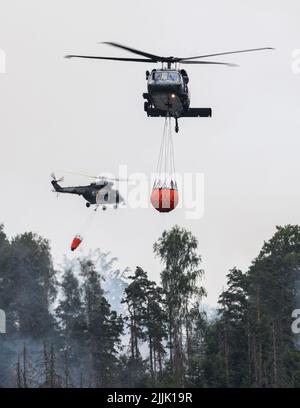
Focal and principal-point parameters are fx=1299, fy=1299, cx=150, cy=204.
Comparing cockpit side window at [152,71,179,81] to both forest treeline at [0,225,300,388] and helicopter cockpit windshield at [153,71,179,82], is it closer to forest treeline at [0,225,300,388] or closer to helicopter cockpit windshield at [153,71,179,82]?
helicopter cockpit windshield at [153,71,179,82]

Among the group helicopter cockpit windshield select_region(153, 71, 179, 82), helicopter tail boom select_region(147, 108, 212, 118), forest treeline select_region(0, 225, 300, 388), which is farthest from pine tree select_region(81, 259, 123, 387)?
helicopter cockpit windshield select_region(153, 71, 179, 82)

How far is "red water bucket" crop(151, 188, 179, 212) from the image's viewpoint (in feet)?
213

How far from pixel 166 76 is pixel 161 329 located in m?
55.2

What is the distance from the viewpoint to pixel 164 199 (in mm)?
65125

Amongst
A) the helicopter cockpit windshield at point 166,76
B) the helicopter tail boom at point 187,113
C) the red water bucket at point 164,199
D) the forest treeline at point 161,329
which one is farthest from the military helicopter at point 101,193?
the red water bucket at point 164,199

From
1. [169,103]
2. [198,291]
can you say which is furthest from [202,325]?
[169,103]

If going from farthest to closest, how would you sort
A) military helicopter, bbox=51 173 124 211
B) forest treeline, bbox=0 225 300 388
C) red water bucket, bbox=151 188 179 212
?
1. forest treeline, bbox=0 225 300 388
2. military helicopter, bbox=51 173 124 211
3. red water bucket, bbox=151 188 179 212

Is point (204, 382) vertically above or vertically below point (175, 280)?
below

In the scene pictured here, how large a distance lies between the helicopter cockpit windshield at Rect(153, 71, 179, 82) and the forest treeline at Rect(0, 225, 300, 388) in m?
45.2

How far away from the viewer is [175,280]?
120m

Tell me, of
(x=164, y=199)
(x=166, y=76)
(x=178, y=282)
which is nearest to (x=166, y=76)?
(x=166, y=76)
